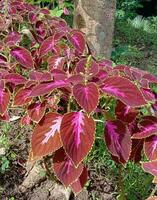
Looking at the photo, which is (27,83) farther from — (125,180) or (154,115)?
(125,180)

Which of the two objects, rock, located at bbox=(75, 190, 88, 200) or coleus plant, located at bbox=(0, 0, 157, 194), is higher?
coleus plant, located at bbox=(0, 0, 157, 194)

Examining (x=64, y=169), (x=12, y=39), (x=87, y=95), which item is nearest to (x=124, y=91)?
(x=87, y=95)

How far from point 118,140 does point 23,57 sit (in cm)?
65

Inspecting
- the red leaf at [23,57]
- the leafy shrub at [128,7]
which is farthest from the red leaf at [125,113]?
the leafy shrub at [128,7]

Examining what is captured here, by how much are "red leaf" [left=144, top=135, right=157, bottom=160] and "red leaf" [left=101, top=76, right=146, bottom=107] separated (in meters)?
0.21

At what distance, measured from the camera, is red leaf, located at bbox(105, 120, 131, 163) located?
5.01 ft

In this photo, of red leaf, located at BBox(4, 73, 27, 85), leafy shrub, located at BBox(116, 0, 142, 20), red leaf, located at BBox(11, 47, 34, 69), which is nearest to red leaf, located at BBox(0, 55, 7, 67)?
red leaf, located at BBox(11, 47, 34, 69)

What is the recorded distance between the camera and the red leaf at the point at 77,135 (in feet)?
4.59

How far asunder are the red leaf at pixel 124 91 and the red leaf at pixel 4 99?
377mm

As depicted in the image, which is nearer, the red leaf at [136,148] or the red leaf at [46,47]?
the red leaf at [136,148]

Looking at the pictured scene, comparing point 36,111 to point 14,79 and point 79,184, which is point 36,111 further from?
point 79,184

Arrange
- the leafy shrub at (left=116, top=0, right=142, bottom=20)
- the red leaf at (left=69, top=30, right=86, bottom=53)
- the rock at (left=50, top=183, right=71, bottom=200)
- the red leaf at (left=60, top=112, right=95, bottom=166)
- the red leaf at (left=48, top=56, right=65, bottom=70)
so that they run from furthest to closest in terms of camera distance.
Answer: the leafy shrub at (left=116, top=0, right=142, bottom=20) → the rock at (left=50, top=183, right=71, bottom=200) → the red leaf at (left=69, top=30, right=86, bottom=53) → the red leaf at (left=48, top=56, right=65, bottom=70) → the red leaf at (left=60, top=112, right=95, bottom=166)

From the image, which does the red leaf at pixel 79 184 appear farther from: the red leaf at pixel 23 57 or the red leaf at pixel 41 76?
the red leaf at pixel 23 57

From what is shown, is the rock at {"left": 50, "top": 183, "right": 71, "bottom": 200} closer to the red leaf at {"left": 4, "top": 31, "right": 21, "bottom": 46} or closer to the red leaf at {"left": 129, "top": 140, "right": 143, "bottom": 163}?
the red leaf at {"left": 129, "top": 140, "right": 143, "bottom": 163}
